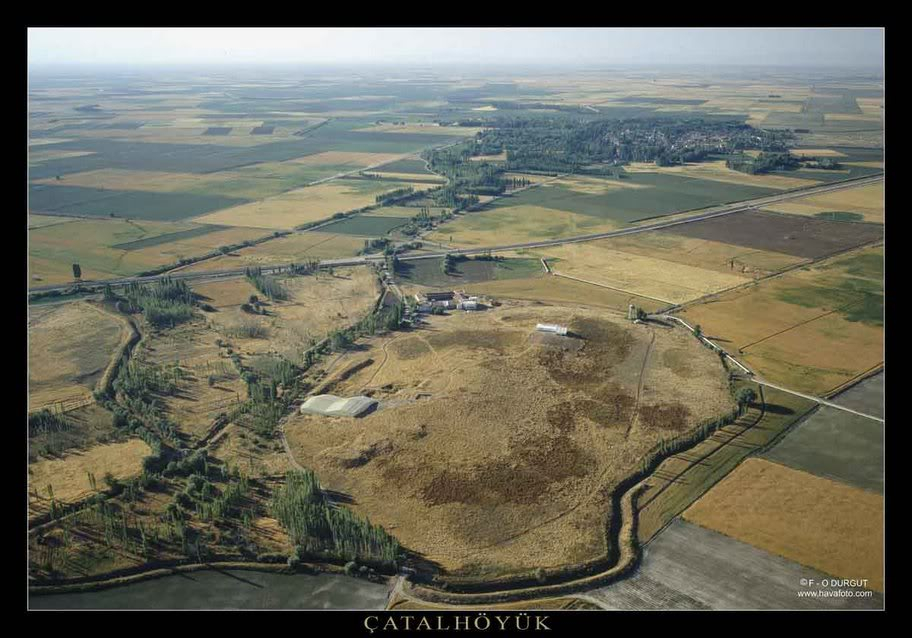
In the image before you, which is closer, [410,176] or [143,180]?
[143,180]

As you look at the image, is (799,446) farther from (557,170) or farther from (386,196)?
(557,170)

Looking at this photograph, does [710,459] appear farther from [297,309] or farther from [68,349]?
[68,349]

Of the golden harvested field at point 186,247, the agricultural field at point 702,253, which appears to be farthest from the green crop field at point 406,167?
the agricultural field at point 702,253

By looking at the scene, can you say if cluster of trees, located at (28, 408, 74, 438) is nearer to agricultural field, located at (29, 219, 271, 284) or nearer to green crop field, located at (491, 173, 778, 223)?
agricultural field, located at (29, 219, 271, 284)

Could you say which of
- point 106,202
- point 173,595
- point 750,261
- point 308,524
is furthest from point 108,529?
point 106,202

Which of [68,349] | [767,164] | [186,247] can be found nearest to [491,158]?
[767,164]

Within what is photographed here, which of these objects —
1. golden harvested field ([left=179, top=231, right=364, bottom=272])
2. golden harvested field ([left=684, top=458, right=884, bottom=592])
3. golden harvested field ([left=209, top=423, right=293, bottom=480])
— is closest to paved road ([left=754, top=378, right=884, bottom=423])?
golden harvested field ([left=684, top=458, right=884, bottom=592])

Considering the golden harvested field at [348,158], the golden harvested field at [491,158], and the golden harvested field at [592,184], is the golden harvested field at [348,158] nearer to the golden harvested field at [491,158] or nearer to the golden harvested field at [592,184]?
the golden harvested field at [491,158]
